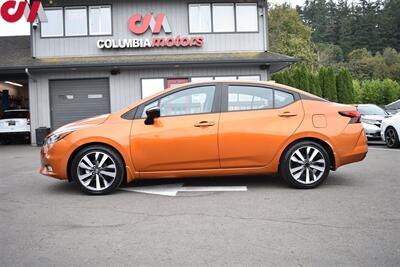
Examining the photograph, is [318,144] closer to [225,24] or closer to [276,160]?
[276,160]

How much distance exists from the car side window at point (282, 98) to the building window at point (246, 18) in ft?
42.2

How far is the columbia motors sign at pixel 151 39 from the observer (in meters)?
18.6

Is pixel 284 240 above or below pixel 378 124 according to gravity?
below

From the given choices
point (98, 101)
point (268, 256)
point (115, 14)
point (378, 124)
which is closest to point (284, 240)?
point (268, 256)

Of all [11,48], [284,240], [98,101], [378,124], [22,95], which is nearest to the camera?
[284,240]

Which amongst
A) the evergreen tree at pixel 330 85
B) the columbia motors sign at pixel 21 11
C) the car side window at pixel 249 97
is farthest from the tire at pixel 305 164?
the evergreen tree at pixel 330 85

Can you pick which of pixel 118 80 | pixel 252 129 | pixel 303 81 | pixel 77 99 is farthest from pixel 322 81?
pixel 252 129

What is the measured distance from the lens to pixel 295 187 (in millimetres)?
6496

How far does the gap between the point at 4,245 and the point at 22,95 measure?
30.5 m

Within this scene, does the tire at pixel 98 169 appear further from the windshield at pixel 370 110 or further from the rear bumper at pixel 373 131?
the windshield at pixel 370 110

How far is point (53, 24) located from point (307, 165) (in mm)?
15216

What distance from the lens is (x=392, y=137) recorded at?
12.7 m

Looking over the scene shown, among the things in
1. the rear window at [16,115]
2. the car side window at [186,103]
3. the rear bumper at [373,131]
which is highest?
the rear window at [16,115]

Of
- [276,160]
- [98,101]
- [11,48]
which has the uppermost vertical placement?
[11,48]
